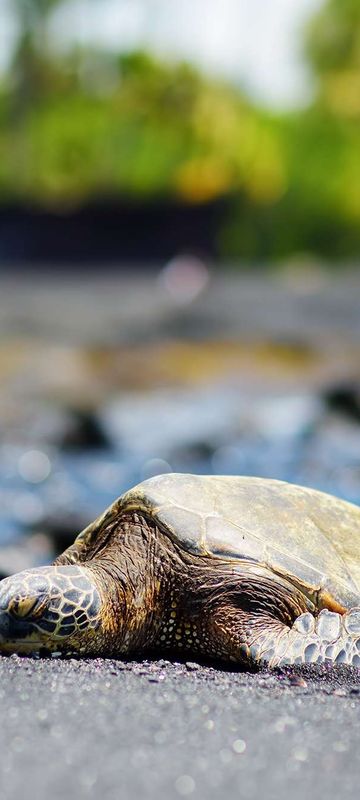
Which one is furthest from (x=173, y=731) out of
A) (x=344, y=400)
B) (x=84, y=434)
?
(x=344, y=400)

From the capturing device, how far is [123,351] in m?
17.3

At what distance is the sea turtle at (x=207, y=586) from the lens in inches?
122

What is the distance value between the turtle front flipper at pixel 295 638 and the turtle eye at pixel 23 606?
676mm

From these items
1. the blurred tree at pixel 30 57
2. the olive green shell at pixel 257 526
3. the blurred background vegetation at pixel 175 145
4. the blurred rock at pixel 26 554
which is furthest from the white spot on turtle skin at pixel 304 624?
the blurred tree at pixel 30 57

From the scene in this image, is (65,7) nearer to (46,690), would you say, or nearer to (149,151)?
(149,151)

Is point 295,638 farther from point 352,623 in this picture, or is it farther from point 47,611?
point 47,611

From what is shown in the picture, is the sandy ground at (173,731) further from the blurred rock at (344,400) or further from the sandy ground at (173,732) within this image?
the blurred rock at (344,400)

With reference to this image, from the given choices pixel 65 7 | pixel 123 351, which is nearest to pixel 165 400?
pixel 123 351

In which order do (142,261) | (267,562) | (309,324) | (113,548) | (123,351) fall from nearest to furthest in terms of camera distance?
1. (267,562)
2. (113,548)
3. (123,351)
4. (309,324)
5. (142,261)

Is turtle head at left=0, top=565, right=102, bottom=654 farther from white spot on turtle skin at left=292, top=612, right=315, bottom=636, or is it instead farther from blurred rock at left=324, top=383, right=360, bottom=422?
blurred rock at left=324, top=383, right=360, bottom=422

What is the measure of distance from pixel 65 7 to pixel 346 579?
46.5m

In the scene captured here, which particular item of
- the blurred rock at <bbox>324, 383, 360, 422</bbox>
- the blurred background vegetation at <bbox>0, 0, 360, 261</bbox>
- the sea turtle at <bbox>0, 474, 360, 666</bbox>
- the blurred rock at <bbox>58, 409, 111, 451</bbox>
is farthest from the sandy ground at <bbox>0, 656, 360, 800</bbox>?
the blurred background vegetation at <bbox>0, 0, 360, 261</bbox>

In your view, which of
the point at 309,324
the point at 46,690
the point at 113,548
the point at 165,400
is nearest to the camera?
the point at 46,690

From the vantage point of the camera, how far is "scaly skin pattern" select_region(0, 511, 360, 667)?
306 centimetres
